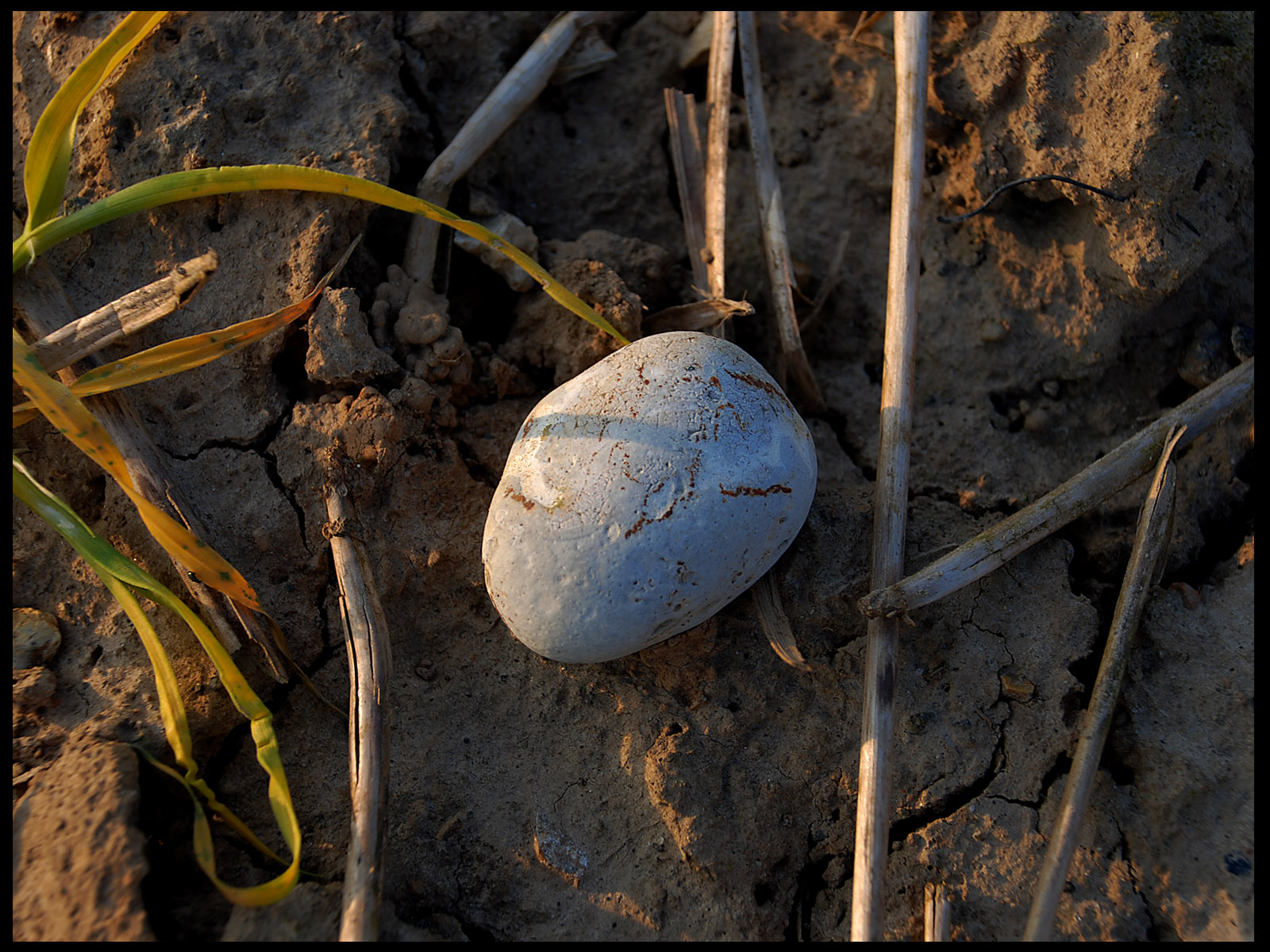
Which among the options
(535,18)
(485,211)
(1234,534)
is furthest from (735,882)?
(535,18)

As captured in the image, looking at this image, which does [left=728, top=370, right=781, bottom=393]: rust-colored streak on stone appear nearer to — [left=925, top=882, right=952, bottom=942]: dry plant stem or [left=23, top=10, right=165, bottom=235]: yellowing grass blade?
[left=925, top=882, right=952, bottom=942]: dry plant stem

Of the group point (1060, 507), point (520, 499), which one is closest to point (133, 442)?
point (520, 499)

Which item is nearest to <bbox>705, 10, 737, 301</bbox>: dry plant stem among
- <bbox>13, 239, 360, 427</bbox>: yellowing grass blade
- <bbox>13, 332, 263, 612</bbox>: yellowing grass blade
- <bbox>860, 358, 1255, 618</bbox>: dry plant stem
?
<bbox>860, 358, 1255, 618</bbox>: dry plant stem

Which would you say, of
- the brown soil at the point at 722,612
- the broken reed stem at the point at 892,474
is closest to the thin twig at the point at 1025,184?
the brown soil at the point at 722,612

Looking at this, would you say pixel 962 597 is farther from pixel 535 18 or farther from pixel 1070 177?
pixel 535 18

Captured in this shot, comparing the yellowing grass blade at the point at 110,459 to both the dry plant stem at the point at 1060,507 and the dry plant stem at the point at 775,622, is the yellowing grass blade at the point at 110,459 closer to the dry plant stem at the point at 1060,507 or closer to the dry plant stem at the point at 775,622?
the dry plant stem at the point at 775,622

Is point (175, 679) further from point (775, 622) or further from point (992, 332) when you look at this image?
point (992, 332)

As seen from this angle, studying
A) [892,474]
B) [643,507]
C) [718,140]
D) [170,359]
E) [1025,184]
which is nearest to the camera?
[643,507]
